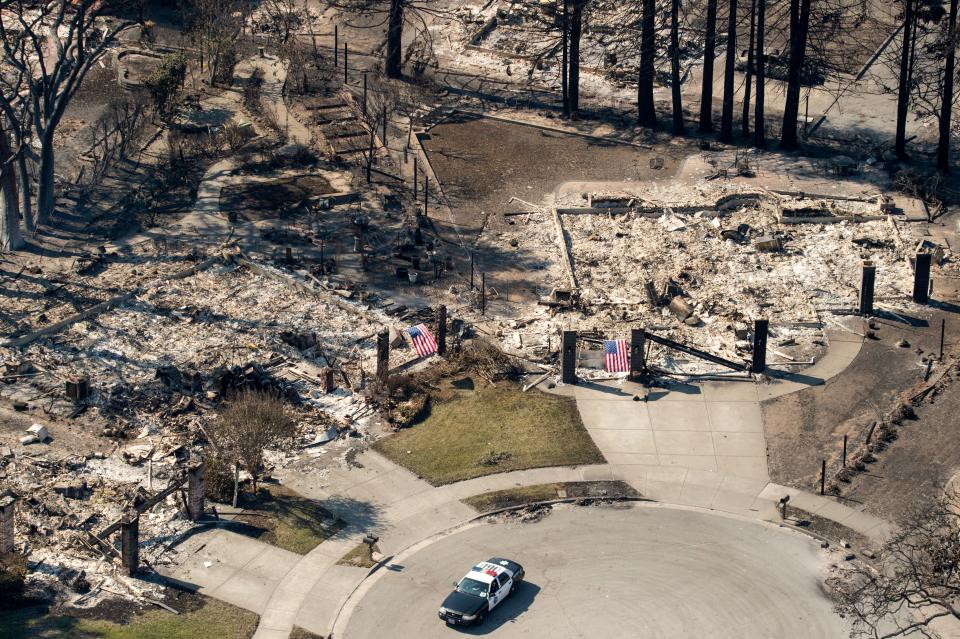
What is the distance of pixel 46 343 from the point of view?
64.7 m

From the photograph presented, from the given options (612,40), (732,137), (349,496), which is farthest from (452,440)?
(612,40)

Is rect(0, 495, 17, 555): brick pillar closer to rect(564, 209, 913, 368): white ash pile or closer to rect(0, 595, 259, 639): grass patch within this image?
rect(0, 595, 259, 639): grass patch

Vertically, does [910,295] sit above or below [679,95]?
below

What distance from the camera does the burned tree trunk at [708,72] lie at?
8400 centimetres

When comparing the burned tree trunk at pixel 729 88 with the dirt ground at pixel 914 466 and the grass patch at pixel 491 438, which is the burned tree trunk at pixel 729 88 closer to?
the dirt ground at pixel 914 466

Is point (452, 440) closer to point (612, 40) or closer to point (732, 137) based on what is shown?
point (732, 137)

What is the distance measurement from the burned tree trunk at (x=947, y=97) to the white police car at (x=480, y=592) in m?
42.2

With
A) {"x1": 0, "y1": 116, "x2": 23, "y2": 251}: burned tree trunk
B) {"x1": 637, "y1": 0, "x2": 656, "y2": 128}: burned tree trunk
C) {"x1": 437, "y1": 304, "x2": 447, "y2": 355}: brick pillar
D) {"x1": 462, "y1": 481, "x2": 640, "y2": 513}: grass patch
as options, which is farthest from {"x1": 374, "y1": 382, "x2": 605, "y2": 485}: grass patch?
{"x1": 637, "y1": 0, "x2": 656, "y2": 128}: burned tree trunk

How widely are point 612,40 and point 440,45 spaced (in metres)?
12.8

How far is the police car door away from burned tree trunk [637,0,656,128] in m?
45.3

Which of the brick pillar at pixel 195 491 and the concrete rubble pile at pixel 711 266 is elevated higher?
the concrete rubble pile at pixel 711 266

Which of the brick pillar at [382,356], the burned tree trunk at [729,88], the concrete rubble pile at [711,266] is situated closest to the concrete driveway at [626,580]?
the brick pillar at [382,356]

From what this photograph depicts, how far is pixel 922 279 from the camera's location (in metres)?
68.9

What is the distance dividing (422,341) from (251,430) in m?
13.0
